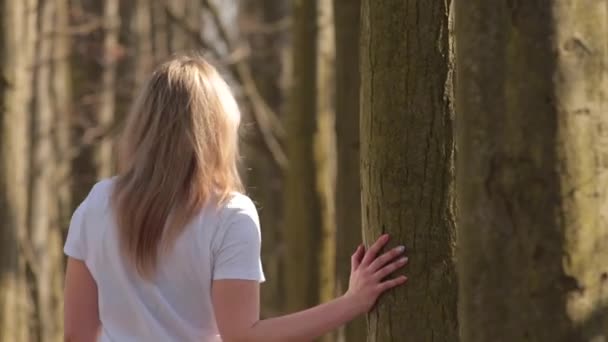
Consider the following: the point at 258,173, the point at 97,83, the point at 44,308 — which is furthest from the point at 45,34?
the point at 258,173

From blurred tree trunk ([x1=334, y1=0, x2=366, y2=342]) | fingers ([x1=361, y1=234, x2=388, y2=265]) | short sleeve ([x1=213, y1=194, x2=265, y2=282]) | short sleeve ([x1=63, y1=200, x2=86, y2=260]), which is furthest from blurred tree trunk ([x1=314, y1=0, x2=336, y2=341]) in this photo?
short sleeve ([x1=213, y1=194, x2=265, y2=282])

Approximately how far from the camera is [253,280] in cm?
370

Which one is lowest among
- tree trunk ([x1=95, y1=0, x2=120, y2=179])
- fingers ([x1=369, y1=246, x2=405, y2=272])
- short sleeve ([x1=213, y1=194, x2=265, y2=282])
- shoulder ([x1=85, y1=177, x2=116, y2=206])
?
Result: fingers ([x1=369, y1=246, x2=405, y2=272])

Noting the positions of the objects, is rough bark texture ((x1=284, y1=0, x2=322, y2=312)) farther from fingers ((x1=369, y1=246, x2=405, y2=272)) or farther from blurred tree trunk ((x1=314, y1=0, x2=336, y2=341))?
fingers ((x1=369, y1=246, x2=405, y2=272))

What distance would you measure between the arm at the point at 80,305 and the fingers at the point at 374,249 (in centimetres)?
76

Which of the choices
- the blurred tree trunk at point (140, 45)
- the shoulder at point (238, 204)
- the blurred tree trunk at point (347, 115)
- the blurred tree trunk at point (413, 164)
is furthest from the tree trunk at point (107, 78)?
the shoulder at point (238, 204)

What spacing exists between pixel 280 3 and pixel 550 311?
62.0 ft

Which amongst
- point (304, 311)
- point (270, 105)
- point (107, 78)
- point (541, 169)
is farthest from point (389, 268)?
point (270, 105)

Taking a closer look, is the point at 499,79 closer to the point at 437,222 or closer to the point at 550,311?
the point at 550,311

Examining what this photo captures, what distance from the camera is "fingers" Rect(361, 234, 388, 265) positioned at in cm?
395

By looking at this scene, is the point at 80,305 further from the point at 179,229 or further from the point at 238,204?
the point at 238,204

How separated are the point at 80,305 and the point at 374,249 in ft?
2.76

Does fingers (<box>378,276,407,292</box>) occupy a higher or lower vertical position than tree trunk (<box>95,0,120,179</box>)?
lower

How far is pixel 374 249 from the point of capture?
3.98 m
